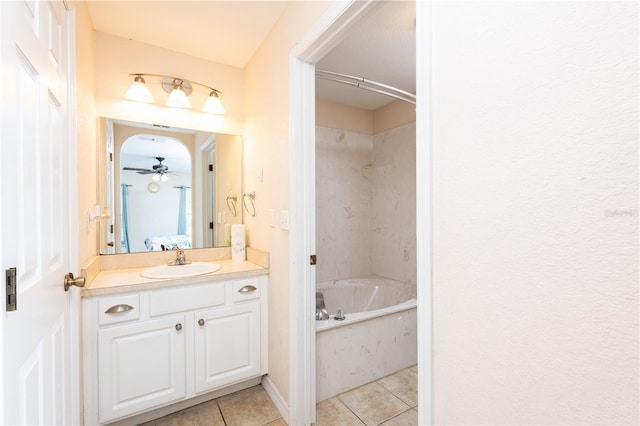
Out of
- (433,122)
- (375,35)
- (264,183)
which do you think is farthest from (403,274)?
(433,122)

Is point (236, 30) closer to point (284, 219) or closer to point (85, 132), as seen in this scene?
point (85, 132)

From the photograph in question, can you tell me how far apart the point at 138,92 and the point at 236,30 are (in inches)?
31.8

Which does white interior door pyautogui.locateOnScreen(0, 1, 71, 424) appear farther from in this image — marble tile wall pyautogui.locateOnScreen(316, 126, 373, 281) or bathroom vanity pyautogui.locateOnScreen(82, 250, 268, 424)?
marble tile wall pyautogui.locateOnScreen(316, 126, 373, 281)

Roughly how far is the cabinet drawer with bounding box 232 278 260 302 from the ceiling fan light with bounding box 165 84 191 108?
4.51 ft

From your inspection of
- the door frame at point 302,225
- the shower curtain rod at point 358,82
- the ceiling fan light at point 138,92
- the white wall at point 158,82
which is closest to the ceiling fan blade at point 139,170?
the white wall at point 158,82

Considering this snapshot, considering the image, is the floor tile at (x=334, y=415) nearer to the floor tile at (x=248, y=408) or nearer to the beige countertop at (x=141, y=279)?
the floor tile at (x=248, y=408)

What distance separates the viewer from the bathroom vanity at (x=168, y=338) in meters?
1.51

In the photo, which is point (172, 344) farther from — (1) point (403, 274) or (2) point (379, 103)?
(2) point (379, 103)

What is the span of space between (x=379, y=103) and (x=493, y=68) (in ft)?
8.48

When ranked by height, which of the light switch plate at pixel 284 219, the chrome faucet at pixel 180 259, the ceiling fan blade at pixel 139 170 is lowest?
the chrome faucet at pixel 180 259

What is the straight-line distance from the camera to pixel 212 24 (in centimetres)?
188

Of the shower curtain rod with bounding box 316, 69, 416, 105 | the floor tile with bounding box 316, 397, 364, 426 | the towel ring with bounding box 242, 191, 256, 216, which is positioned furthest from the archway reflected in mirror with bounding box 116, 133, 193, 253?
the floor tile with bounding box 316, 397, 364, 426

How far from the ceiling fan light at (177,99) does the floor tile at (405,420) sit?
2.52 metres

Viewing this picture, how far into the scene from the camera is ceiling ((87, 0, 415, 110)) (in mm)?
1715
